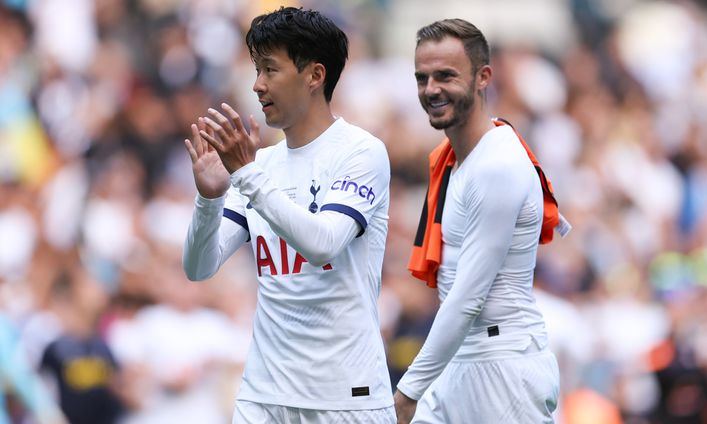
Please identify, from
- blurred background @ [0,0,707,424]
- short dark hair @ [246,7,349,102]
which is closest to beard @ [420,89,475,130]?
short dark hair @ [246,7,349,102]

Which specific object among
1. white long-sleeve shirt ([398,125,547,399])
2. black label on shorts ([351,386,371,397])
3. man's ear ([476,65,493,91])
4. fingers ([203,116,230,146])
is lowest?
black label on shorts ([351,386,371,397])

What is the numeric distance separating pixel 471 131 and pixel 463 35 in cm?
37

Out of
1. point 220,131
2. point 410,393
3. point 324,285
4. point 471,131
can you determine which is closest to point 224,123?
point 220,131

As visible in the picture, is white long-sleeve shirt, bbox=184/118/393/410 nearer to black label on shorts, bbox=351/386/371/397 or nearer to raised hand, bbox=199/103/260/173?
black label on shorts, bbox=351/386/371/397

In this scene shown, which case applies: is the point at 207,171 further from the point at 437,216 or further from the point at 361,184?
the point at 437,216

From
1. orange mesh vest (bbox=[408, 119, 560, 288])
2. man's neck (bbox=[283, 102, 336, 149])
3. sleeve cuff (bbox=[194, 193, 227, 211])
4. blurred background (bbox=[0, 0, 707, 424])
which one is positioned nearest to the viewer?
sleeve cuff (bbox=[194, 193, 227, 211])

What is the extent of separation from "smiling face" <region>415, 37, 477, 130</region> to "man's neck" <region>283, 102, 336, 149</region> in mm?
397

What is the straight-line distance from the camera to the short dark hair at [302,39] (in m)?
4.74

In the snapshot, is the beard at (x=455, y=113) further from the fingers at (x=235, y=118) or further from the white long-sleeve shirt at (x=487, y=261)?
the fingers at (x=235, y=118)

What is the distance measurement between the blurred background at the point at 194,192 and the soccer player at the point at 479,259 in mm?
4689

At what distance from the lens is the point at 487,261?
4777mm

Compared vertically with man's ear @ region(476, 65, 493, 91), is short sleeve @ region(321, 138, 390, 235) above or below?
below

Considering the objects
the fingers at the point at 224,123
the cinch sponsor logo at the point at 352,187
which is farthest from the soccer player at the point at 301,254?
the fingers at the point at 224,123

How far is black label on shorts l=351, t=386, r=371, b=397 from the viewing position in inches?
183
